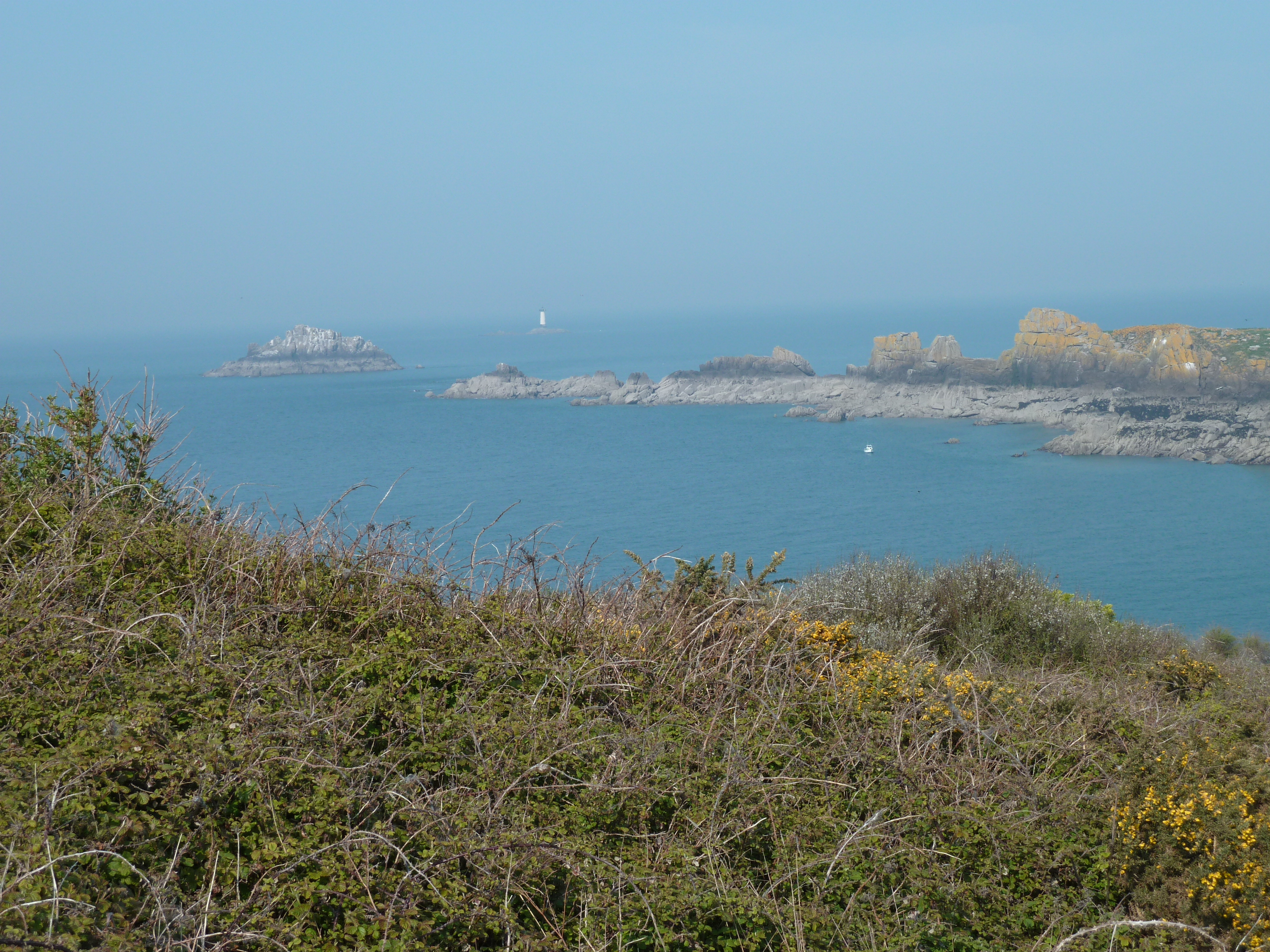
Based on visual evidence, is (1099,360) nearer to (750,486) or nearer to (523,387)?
(750,486)

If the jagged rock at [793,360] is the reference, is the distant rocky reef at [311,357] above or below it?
above

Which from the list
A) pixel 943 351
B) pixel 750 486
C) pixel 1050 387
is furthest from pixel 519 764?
pixel 943 351

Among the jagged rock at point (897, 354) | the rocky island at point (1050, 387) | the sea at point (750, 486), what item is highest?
the jagged rock at point (897, 354)

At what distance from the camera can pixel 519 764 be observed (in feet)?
10.4

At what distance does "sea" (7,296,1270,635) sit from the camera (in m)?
40.5

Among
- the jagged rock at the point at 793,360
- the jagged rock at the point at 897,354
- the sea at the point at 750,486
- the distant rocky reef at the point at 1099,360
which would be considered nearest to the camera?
the sea at the point at 750,486

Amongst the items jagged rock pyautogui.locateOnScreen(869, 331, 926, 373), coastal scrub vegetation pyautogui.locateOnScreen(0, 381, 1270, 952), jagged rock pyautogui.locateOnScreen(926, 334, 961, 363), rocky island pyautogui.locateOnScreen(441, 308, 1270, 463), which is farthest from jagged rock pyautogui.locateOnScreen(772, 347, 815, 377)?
coastal scrub vegetation pyautogui.locateOnScreen(0, 381, 1270, 952)

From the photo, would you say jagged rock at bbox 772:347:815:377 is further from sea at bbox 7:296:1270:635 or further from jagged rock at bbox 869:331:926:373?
sea at bbox 7:296:1270:635

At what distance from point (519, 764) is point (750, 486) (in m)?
58.3

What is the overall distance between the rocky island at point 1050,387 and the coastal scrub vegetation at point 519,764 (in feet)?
245

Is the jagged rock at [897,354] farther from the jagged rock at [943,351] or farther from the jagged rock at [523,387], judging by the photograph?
the jagged rock at [523,387]

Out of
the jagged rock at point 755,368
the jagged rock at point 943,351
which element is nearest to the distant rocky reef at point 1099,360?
the jagged rock at point 943,351

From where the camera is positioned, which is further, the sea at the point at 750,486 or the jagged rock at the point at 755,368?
the jagged rock at the point at 755,368

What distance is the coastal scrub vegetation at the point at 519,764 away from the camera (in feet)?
8.06
